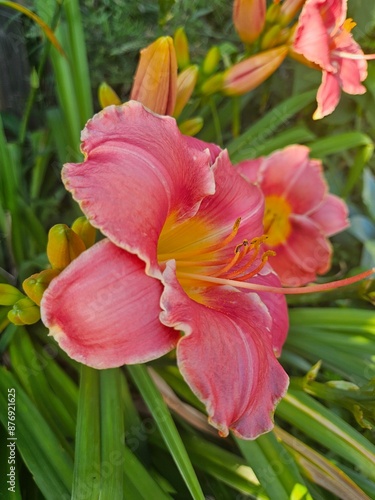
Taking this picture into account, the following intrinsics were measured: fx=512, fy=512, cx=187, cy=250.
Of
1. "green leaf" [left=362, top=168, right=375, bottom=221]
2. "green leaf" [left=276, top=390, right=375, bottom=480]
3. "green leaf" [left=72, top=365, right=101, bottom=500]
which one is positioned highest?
"green leaf" [left=72, top=365, right=101, bottom=500]

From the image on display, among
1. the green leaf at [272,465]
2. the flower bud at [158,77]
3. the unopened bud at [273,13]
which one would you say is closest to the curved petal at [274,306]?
the green leaf at [272,465]

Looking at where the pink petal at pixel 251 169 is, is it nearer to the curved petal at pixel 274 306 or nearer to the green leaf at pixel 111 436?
the curved petal at pixel 274 306

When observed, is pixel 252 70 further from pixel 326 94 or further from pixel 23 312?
pixel 23 312

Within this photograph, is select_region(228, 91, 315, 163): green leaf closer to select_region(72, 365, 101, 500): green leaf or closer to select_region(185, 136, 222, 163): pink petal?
select_region(185, 136, 222, 163): pink petal

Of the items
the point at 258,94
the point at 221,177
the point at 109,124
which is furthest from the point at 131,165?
the point at 258,94

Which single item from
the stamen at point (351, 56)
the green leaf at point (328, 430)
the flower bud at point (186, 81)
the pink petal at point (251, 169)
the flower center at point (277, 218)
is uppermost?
the flower bud at point (186, 81)

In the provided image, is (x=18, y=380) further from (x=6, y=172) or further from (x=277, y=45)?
(x=277, y=45)

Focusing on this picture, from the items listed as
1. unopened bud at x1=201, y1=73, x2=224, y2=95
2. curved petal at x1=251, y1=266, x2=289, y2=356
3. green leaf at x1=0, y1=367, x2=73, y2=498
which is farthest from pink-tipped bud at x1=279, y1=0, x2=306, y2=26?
green leaf at x1=0, y1=367, x2=73, y2=498
